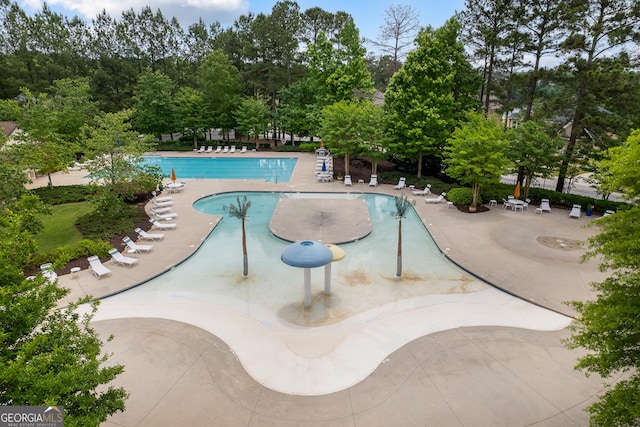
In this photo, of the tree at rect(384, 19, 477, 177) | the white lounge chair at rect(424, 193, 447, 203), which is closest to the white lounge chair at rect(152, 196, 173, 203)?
the tree at rect(384, 19, 477, 177)

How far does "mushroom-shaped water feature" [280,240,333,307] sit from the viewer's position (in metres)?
11.3

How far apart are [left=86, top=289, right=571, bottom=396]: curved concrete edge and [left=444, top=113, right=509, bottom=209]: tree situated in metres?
9.79

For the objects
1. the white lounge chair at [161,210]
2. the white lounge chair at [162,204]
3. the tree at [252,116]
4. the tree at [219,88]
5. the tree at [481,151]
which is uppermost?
the tree at [219,88]

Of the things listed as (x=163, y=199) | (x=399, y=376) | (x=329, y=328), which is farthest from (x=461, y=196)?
(x=163, y=199)

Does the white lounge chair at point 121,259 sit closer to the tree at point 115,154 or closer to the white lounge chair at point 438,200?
the tree at point 115,154

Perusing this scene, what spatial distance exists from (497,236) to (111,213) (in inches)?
784

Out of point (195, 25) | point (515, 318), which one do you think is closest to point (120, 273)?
point (515, 318)

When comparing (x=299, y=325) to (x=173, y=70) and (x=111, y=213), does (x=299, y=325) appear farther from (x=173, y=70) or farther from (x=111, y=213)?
(x=173, y=70)

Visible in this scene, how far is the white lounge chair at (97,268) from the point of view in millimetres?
14148

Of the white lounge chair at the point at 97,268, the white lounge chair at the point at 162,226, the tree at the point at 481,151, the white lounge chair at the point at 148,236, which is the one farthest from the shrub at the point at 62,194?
the tree at the point at 481,151

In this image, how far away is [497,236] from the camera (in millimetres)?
18375

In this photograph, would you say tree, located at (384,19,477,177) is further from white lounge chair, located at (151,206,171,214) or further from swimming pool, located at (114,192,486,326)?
white lounge chair, located at (151,206,171,214)

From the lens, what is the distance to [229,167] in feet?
114

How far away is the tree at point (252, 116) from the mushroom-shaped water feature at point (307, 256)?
29825 mm
